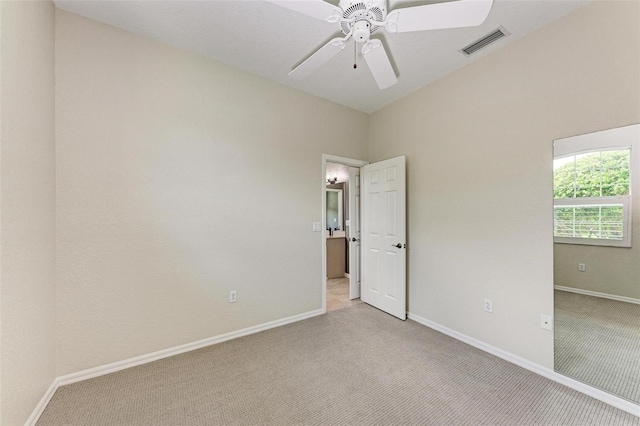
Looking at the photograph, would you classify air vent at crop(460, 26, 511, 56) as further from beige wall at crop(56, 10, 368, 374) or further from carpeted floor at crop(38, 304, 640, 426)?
carpeted floor at crop(38, 304, 640, 426)

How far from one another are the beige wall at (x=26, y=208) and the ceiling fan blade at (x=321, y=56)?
1630 millimetres

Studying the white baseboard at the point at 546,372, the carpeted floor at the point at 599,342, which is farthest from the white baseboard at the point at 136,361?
the carpeted floor at the point at 599,342

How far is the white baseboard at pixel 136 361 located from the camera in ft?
5.48

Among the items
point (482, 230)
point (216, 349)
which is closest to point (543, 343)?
point (482, 230)

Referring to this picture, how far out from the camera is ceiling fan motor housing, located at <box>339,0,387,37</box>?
136 centimetres

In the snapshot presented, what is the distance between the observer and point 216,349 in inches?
94.3

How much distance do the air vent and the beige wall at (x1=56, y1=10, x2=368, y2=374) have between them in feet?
5.77

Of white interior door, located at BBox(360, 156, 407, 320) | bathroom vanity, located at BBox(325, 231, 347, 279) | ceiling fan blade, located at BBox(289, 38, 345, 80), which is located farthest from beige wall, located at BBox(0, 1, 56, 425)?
bathroom vanity, located at BBox(325, 231, 347, 279)

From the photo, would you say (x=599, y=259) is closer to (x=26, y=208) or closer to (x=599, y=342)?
(x=599, y=342)

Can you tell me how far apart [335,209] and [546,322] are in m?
4.70

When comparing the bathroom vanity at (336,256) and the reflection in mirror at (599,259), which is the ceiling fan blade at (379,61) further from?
the bathroom vanity at (336,256)

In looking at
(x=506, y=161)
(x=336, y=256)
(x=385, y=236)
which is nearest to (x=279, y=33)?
(x=506, y=161)

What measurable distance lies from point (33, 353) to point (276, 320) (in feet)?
6.21

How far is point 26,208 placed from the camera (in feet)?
4.82
